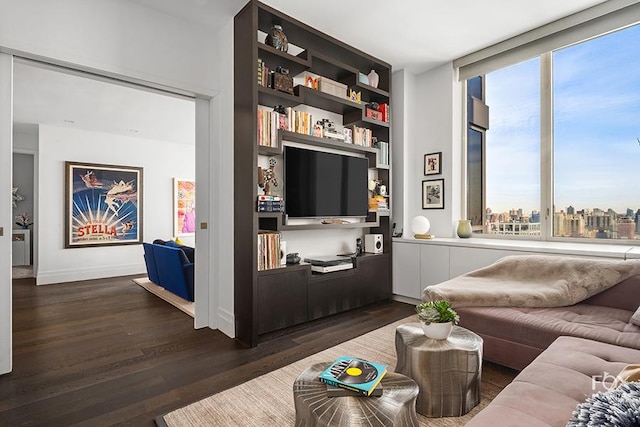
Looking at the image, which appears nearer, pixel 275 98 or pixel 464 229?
pixel 275 98

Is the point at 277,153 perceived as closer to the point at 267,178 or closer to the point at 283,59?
the point at 267,178

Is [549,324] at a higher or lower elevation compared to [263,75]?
lower

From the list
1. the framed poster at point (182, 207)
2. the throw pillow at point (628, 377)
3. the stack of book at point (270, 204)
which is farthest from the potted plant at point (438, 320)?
the framed poster at point (182, 207)

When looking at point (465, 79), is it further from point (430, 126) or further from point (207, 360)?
point (207, 360)

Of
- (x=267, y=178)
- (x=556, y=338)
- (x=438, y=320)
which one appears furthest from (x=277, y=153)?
(x=556, y=338)

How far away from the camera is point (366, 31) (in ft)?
11.0

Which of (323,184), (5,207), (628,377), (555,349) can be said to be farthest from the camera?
(323,184)

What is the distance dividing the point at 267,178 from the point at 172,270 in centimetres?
203

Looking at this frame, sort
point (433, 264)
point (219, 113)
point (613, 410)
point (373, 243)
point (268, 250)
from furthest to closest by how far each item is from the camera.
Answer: point (373, 243)
point (433, 264)
point (219, 113)
point (268, 250)
point (613, 410)

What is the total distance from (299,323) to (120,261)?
4.40m

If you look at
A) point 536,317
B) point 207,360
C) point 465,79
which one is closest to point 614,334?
point 536,317

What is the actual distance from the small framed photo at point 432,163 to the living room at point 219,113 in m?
0.07

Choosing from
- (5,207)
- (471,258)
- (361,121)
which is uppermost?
(361,121)

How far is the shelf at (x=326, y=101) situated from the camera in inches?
125
